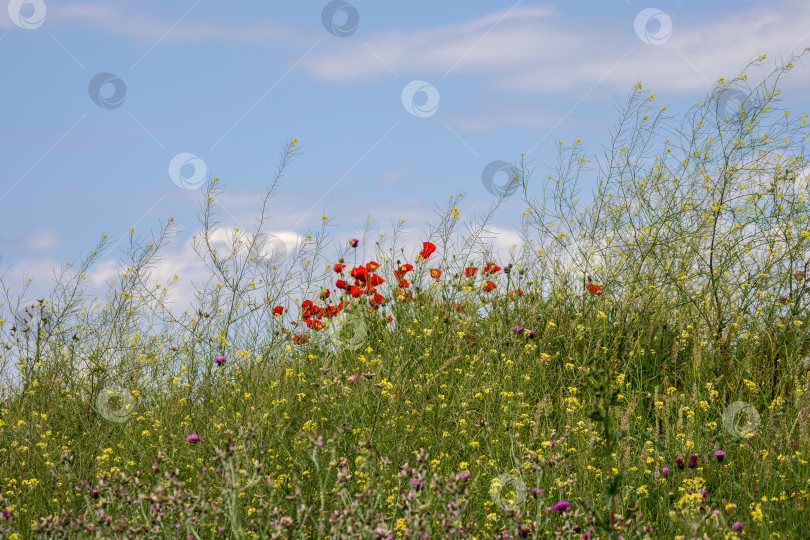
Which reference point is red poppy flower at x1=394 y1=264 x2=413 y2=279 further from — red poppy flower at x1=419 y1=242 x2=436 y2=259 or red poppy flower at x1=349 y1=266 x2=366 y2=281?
red poppy flower at x1=349 y1=266 x2=366 y2=281

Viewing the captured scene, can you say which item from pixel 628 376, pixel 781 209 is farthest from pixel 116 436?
pixel 781 209

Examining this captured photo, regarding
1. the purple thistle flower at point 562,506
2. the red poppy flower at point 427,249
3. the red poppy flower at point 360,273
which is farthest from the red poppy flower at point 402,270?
the purple thistle flower at point 562,506

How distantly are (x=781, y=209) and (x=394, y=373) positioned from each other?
3.69 meters

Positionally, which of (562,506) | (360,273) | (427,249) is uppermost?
(427,249)

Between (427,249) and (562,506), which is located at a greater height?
(427,249)

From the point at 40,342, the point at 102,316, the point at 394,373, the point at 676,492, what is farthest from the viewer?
the point at 102,316

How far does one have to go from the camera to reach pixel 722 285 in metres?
5.93

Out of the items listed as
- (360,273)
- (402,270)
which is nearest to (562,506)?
(360,273)

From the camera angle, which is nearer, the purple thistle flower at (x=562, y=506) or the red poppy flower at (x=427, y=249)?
the purple thistle flower at (x=562, y=506)

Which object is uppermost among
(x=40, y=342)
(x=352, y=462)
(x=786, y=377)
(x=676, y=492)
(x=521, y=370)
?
(x=40, y=342)

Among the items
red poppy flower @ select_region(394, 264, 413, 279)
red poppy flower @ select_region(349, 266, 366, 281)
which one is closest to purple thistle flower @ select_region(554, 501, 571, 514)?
red poppy flower @ select_region(349, 266, 366, 281)

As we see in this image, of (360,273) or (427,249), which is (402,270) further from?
(360,273)

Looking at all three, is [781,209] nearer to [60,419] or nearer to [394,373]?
[394,373]

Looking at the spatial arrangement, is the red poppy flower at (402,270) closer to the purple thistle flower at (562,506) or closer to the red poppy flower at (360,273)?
the red poppy flower at (360,273)
